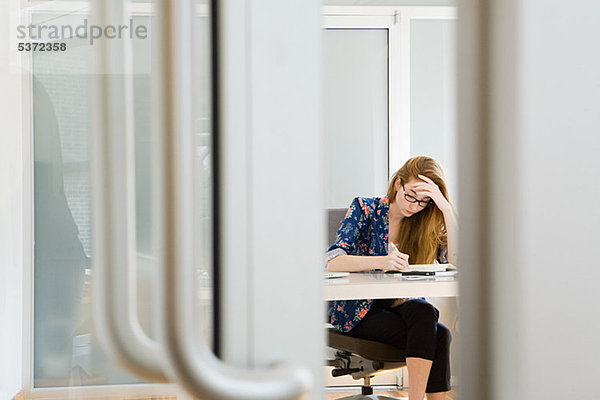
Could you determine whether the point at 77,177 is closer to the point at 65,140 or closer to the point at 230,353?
the point at 65,140

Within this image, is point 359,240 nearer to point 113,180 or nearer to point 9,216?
point 9,216

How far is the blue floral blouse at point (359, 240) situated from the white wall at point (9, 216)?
1154 mm

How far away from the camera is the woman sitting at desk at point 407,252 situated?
98.2 inches

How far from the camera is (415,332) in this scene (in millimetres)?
2500

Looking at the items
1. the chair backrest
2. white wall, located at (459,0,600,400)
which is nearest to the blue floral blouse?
the chair backrest

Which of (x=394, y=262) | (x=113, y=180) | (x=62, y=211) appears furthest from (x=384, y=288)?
(x=113, y=180)

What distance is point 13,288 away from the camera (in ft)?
6.01

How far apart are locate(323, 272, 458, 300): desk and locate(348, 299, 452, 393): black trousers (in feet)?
1.11

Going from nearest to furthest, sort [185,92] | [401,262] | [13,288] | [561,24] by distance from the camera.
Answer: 1. [185,92]
2. [561,24]
3. [13,288]
4. [401,262]

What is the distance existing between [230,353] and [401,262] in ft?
6.71

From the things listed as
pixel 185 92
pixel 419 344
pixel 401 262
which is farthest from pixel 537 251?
pixel 419 344

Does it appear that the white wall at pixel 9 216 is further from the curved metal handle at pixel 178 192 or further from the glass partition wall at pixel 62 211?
the curved metal handle at pixel 178 192

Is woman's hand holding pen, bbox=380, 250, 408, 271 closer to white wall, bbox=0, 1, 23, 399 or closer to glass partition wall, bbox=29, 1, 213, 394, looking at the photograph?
glass partition wall, bbox=29, 1, 213, 394

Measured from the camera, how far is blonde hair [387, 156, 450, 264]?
8.35 ft
